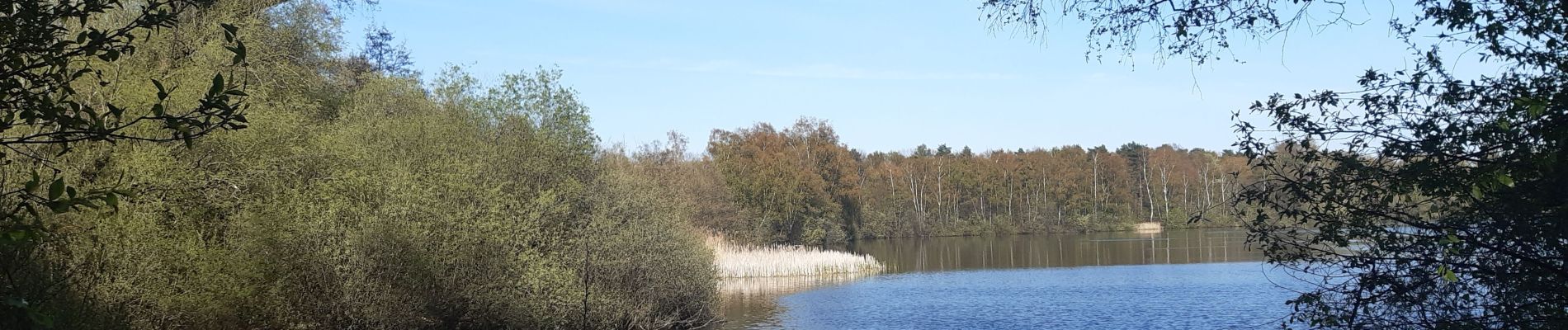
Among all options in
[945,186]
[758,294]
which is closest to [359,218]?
[758,294]

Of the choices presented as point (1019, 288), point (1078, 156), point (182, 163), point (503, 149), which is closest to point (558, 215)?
point (503, 149)

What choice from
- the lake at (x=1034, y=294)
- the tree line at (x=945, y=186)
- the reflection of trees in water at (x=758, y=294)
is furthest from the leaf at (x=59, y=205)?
the tree line at (x=945, y=186)

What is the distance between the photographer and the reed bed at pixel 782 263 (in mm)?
32062

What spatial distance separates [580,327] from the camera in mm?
16562

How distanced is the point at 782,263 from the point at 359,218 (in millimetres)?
19718

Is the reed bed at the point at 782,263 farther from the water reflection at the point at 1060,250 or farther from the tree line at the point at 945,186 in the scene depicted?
the tree line at the point at 945,186

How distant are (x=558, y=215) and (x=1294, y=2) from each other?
49.3 feet

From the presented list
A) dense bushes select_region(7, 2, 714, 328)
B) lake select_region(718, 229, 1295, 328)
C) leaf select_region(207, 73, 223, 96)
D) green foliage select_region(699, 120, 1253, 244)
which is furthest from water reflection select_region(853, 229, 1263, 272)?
leaf select_region(207, 73, 223, 96)

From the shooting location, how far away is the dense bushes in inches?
474

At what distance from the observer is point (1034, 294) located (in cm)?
2625

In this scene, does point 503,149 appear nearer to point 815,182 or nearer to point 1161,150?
point 815,182

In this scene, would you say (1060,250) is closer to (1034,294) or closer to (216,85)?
(1034,294)

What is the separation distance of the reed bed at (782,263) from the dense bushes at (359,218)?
10891 millimetres

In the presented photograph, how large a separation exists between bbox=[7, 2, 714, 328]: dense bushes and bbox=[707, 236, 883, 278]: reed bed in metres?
10.9
